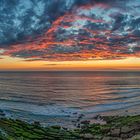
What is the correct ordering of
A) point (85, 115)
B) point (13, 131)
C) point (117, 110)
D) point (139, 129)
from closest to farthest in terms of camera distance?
point (13, 131) → point (139, 129) → point (85, 115) → point (117, 110)

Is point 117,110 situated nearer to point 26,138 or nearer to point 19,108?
point 19,108

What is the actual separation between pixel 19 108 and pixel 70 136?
33382 mm

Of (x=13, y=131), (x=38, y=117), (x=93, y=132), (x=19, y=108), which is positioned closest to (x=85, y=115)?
(x=38, y=117)

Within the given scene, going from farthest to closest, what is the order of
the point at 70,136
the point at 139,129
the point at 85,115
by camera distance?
the point at 85,115 < the point at 139,129 < the point at 70,136

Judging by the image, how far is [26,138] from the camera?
77.4 ft

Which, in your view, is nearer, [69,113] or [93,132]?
[93,132]

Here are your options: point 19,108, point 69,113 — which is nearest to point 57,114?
point 69,113

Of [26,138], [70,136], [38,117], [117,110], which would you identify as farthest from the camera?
[117,110]

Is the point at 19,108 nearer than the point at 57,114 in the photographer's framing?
No

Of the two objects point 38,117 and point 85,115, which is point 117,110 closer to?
point 85,115

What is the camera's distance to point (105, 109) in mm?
60500

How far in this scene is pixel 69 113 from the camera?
54.7 metres

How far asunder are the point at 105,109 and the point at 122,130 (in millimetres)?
30258

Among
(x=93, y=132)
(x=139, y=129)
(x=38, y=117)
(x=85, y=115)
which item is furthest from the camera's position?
(x=85, y=115)
